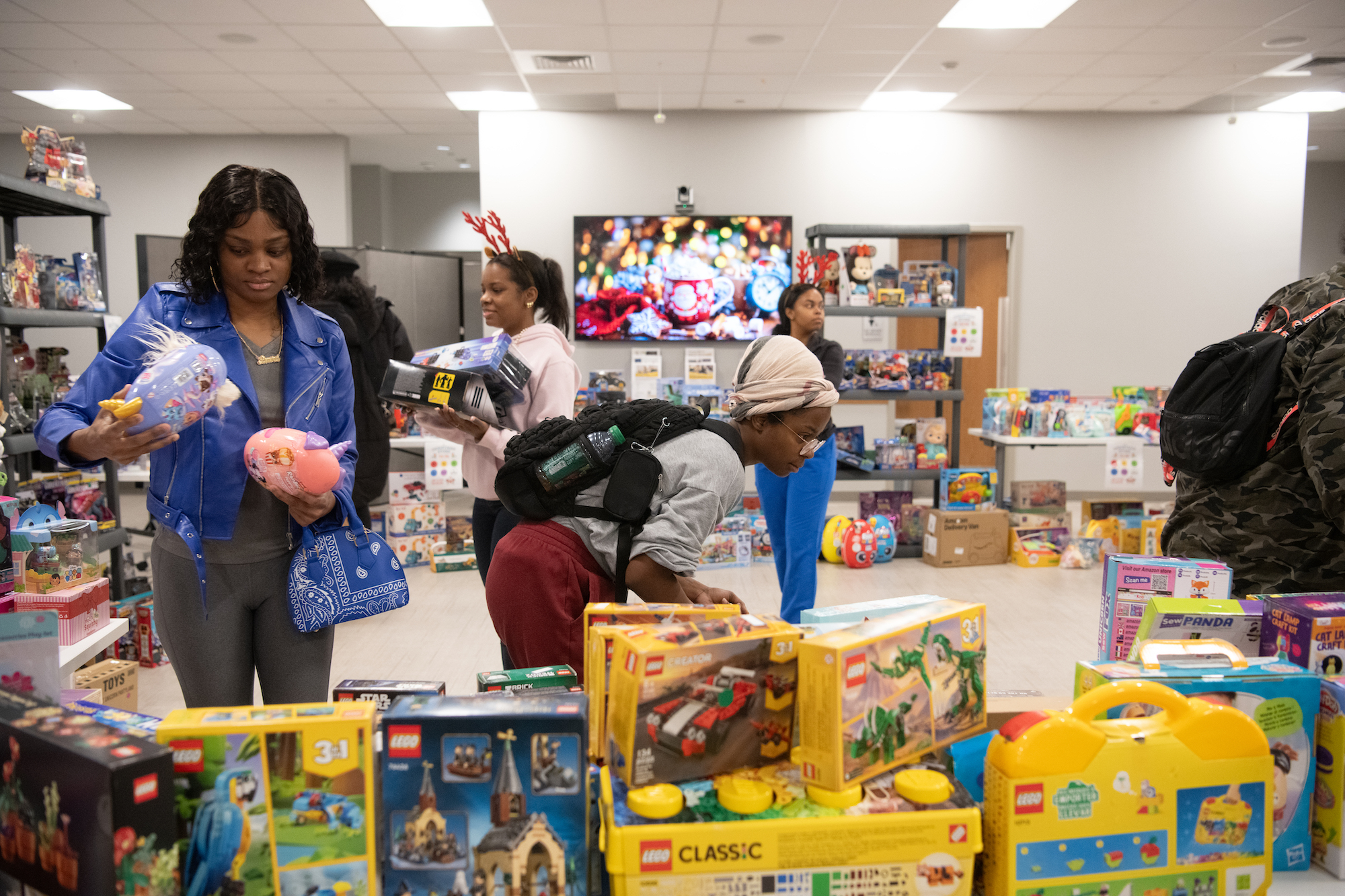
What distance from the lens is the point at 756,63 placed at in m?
6.17

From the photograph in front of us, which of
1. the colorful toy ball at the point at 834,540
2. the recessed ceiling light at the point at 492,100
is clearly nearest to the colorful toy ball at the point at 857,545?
the colorful toy ball at the point at 834,540

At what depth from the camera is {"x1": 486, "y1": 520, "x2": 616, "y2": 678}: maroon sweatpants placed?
160cm

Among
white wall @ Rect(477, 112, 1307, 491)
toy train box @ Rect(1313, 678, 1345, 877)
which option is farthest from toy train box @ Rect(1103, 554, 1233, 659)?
white wall @ Rect(477, 112, 1307, 491)

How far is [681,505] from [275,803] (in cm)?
81

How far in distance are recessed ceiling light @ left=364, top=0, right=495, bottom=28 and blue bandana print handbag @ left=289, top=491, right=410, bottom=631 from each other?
437 centimetres

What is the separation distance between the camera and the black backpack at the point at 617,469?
156 cm

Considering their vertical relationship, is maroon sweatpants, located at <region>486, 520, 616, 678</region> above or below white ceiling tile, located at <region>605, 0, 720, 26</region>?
below

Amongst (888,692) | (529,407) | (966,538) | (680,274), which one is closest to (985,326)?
(680,274)

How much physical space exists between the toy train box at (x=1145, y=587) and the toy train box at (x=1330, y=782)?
403mm

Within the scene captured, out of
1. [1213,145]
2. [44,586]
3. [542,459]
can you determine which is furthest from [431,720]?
[1213,145]

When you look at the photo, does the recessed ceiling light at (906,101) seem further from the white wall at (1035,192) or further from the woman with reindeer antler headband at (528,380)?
the woman with reindeer antler headband at (528,380)

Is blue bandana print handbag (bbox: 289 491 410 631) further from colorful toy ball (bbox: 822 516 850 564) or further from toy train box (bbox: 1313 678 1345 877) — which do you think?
colorful toy ball (bbox: 822 516 850 564)

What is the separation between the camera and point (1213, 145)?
25.0ft

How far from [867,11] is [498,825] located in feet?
17.6
